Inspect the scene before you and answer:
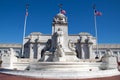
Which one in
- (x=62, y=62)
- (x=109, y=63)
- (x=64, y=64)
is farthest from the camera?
(x=109, y=63)

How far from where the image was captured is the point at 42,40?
54.9 meters

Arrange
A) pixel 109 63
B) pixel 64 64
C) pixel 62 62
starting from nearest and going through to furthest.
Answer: pixel 64 64 < pixel 62 62 < pixel 109 63

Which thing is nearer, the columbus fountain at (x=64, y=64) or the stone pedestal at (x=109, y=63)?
the columbus fountain at (x=64, y=64)

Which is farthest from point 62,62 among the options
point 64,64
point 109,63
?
point 109,63

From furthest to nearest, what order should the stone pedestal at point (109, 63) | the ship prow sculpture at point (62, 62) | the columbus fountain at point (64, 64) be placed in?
the stone pedestal at point (109, 63) → the ship prow sculpture at point (62, 62) → the columbus fountain at point (64, 64)

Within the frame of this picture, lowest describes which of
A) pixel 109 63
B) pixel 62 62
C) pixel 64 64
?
pixel 109 63

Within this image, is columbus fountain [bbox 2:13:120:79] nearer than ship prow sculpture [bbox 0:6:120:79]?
Yes

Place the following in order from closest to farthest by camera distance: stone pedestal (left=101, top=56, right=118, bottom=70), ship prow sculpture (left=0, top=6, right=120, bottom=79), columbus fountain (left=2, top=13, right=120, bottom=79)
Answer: columbus fountain (left=2, top=13, right=120, bottom=79) → ship prow sculpture (left=0, top=6, right=120, bottom=79) → stone pedestal (left=101, top=56, right=118, bottom=70)

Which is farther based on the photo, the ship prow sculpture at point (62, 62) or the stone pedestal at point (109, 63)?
the stone pedestal at point (109, 63)

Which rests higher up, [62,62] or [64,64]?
[62,62]

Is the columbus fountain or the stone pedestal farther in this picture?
the stone pedestal

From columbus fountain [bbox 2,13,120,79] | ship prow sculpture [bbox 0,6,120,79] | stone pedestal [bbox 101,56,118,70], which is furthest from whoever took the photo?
stone pedestal [bbox 101,56,118,70]

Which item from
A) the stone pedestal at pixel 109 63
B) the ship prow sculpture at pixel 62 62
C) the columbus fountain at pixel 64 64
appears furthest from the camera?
the stone pedestal at pixel 109 63

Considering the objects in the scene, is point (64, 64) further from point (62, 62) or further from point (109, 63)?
point (109, 63)
